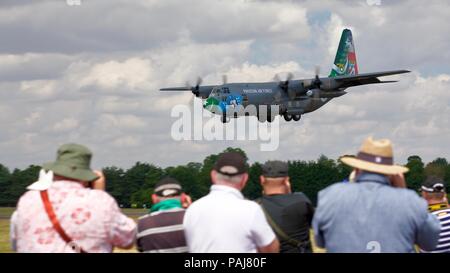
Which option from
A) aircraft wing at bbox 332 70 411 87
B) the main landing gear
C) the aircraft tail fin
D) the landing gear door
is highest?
the aircraft tail fin

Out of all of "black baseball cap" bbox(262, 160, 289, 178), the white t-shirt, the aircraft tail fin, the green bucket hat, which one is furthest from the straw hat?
the aircraft tail fin

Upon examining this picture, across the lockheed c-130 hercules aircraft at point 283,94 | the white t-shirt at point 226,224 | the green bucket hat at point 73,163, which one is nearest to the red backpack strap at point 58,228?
the green bucket hat at point 73,163

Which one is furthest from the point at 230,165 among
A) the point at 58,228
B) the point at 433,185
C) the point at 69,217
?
the point at 433,185

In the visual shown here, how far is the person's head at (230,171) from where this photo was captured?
25.4ft

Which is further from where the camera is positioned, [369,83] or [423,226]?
[369,83]

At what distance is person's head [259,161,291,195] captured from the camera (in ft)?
28.9

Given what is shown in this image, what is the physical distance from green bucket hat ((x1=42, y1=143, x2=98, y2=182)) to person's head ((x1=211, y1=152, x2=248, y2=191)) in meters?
1.15

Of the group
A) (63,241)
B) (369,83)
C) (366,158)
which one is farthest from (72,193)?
(369,83)

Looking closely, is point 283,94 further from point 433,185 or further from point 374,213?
point 374,213

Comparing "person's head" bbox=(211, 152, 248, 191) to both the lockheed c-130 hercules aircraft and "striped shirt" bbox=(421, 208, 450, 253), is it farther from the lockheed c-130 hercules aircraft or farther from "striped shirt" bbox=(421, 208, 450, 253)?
the lockheed c-130 hercules aircraft

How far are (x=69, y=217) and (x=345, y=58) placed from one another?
9011cm

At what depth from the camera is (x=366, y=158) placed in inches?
297
